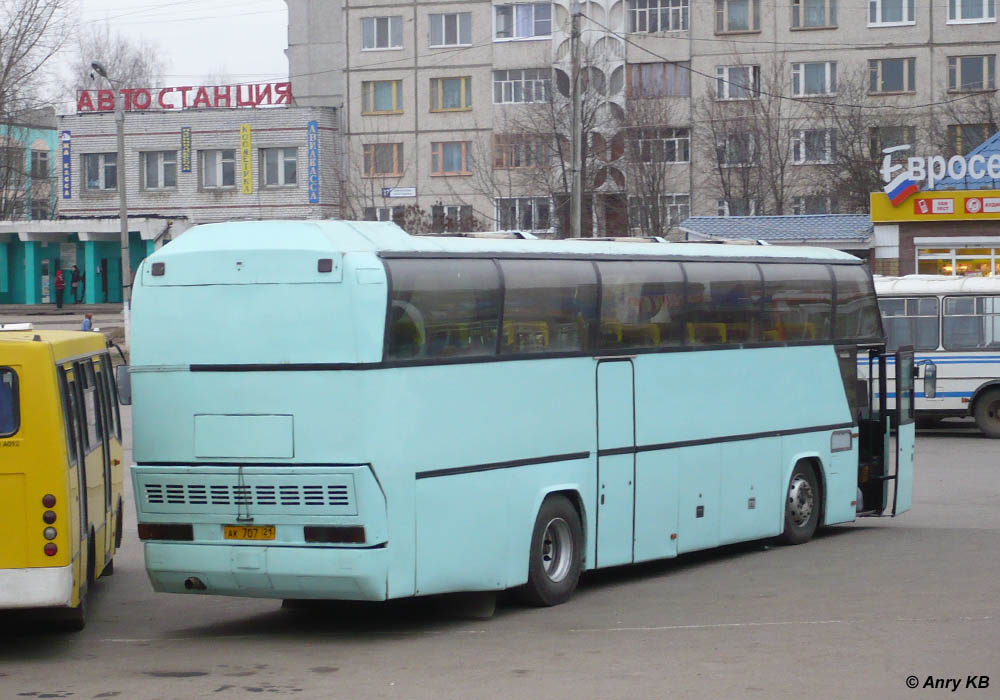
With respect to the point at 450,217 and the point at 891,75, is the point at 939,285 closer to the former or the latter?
the point at 891,75

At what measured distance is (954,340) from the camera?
27.3 metres

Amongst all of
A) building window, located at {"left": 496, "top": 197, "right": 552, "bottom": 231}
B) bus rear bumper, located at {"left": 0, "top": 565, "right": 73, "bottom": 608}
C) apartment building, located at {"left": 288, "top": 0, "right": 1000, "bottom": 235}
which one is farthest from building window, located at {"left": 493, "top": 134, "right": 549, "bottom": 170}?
bus rear bumper, located at {"left": 0, "top": 565, "right": 73, "bottom": 608}

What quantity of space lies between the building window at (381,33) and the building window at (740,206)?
1753 cm

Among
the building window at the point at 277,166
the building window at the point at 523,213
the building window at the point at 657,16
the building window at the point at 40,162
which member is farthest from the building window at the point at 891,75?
the building window at the point at 40,162

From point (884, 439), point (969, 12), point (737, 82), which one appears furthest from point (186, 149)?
point (884, 439)

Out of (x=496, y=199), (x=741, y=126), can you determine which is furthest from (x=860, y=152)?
(x=496, y=199)

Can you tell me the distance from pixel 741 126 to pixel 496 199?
11.1 m

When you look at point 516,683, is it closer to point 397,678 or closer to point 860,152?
point 397,678

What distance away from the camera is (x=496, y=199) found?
6519 cm

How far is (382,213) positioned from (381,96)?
19.7 ft

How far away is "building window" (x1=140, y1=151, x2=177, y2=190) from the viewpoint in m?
69.9

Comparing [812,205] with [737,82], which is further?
[737,82]

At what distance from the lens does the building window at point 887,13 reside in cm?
6325

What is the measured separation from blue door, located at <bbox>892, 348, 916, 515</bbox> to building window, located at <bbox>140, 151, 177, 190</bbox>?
57376 millimetres
